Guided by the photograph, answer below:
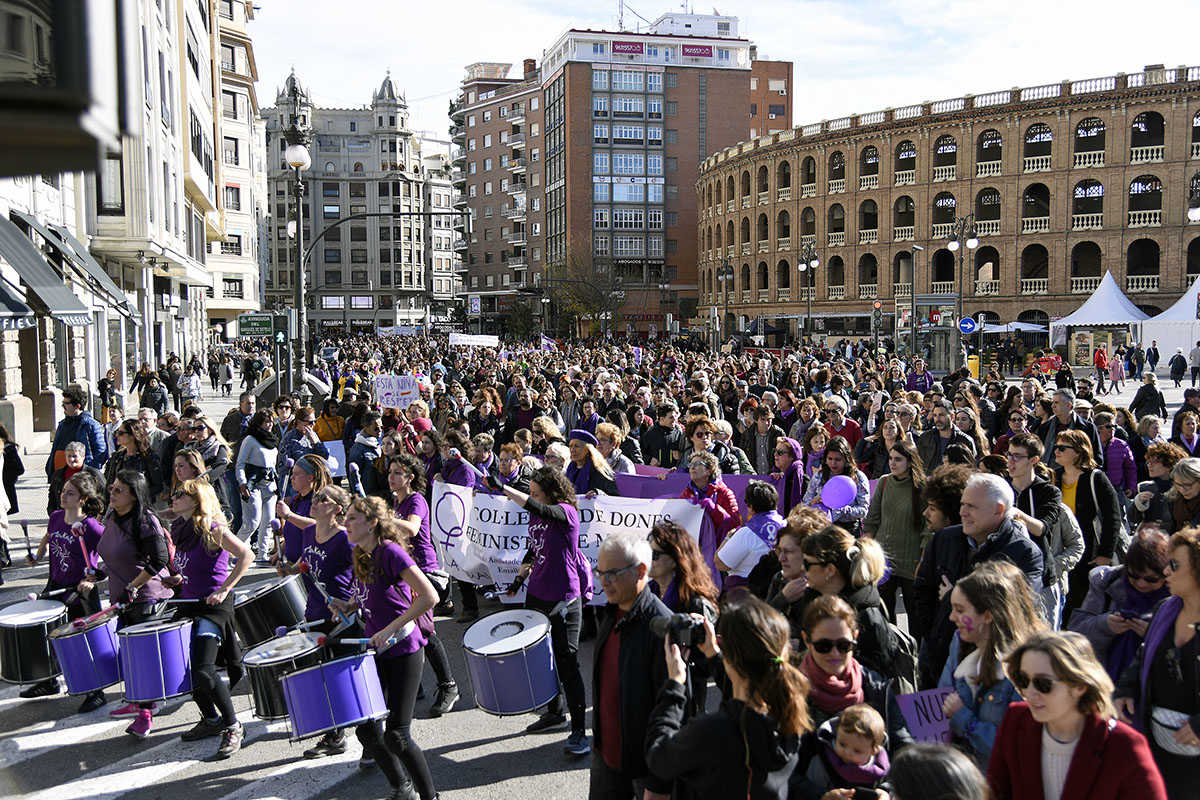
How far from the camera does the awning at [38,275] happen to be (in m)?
16.8

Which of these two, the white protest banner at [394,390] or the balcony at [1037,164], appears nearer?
the white protest banner at [394,390]

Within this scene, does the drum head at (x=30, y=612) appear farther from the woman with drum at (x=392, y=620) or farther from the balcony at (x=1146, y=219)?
the balcony at (x=1146, y=219)

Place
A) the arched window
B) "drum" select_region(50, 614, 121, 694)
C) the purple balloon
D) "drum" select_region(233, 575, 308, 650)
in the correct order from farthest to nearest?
the arched window → the purple balloon → "drum" select_region(233, 575, 308, 650) → "drum" select_region(50, 614, 121, 694)

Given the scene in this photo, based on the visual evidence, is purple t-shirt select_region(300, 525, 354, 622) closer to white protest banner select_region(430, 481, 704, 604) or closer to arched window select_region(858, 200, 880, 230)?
white protest banner select_region(430, 481, 704, 604)

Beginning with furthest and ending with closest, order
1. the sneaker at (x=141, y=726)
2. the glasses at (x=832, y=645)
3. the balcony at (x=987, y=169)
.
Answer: the balcony at (x=987, y=169) < the sneaker at (x=141, y=726) < the glasses at (x=832, y=645)

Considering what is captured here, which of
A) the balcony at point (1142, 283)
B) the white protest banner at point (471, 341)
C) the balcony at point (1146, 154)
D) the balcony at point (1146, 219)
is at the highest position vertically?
the balcony at point (1146, 154)

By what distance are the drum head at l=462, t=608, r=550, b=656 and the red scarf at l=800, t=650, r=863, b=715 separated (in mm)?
2428

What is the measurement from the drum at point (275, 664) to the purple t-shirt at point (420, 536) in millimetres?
1032

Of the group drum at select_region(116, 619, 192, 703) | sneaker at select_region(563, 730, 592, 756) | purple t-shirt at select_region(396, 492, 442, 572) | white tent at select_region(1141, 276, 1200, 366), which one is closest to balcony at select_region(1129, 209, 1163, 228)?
white tent at select_region(1141, 276, 1200, 366)

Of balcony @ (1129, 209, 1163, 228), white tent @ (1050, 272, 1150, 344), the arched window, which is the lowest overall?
white tent @ (1050, 272, 1150, 344)

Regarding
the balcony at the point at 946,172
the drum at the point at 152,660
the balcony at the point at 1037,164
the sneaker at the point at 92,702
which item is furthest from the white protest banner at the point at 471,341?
the balcony at the point at 1037,164

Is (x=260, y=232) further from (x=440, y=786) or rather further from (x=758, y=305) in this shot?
(x=440, y=786)

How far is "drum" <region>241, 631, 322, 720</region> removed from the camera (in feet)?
18.4

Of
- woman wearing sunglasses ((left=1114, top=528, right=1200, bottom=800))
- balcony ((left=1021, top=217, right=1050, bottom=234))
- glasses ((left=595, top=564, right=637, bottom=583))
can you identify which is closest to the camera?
woman wearing sunglasses ((left=1114, top=528, right=1200, bottom=800))
